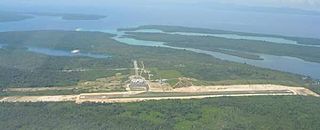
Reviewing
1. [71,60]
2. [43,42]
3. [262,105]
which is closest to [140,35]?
[43,42]

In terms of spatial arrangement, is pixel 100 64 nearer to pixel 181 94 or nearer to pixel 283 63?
pixel 181 94

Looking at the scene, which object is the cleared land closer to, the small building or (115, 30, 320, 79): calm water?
the small building

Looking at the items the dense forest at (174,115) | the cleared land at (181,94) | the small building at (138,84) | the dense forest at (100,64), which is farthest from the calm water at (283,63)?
the small building at (138,84)

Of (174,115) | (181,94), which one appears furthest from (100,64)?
(174,115)

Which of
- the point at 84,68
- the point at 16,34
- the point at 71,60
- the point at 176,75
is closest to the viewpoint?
the point at 176,75

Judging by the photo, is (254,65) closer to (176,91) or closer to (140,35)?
(176,91)

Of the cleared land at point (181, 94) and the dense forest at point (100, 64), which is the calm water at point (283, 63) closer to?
the dense forest at point (100, 64)
